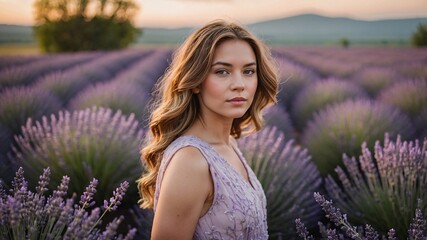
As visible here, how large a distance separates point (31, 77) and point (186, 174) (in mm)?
8226

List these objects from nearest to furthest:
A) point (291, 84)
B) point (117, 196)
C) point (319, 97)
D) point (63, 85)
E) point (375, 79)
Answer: point (117, 196) → point (319, 97) → point (63, 85) → point (375, 79) → point (291, 84)

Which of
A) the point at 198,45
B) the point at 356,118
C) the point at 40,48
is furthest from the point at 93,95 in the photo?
the point at 40,48

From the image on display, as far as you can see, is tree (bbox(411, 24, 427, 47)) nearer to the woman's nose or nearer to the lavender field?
the lavender field

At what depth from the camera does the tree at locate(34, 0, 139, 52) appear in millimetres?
42312

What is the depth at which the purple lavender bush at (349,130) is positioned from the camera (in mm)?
4492

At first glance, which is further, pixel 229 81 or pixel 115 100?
pixel 115 100

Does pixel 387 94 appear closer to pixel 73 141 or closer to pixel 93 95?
pixel 93 95

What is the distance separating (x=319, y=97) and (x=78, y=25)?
3907 centimetres

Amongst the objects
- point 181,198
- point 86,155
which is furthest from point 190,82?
point 86,155

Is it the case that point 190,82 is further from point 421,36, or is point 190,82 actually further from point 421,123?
point 421,36

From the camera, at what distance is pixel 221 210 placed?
1.84m

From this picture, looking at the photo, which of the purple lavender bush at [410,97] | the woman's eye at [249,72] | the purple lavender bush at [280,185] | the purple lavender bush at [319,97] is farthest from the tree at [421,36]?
the woman's eye at [249,72]

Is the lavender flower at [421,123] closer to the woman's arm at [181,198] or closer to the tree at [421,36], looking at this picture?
the woman's arm at [181,198]

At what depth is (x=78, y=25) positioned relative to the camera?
43.1m
